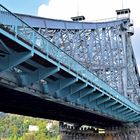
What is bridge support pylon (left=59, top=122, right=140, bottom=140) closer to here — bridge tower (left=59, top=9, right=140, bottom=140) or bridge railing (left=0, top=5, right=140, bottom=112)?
bridge tower (left=59, top=9, right=140, bottom=140)

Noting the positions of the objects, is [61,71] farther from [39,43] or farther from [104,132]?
[104,132]

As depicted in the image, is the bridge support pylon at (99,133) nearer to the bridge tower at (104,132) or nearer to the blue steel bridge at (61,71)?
the bridge tower at (104,132)

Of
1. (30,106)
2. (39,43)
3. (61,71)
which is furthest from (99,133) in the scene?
(39,43)

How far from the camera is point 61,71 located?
82.9 feet

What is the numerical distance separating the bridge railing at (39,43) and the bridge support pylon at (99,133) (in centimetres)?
2123

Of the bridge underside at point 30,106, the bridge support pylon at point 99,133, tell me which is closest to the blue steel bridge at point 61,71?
the bridge underside at point 30,106

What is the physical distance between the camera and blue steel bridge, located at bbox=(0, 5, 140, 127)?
65.4 feet

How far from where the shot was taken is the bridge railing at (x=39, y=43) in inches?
747

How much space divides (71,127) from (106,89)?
2387 centimetres

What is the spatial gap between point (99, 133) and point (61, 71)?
1331 inches

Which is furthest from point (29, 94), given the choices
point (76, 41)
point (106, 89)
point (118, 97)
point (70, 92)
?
point (76, 41)

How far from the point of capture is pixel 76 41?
52.2 m

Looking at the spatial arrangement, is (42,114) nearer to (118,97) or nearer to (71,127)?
(118,97)

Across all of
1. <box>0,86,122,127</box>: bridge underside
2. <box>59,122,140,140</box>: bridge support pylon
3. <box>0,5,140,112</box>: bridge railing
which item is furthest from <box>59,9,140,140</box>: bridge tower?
<box>0,5,140,112</box>: bridge railing
